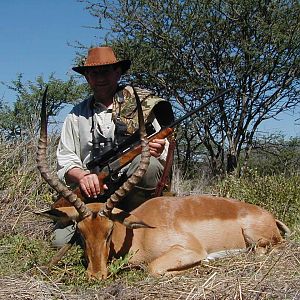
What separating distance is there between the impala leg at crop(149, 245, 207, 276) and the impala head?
31 centimetres

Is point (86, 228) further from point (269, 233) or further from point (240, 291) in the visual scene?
point (269, 233)

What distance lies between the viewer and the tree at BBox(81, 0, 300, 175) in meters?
10.8

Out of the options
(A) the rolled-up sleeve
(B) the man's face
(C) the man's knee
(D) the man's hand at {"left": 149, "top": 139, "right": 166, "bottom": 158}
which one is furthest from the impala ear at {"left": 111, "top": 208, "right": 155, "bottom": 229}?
(B) the man's face

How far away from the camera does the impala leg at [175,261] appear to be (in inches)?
168

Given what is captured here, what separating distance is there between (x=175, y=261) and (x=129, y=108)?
1.73 meters

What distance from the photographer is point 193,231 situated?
486 cm

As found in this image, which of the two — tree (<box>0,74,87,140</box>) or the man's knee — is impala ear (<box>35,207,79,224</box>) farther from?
tree (<box>0,74,87,140</box>)

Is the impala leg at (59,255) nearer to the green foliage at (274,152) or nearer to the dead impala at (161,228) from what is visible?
the dead impala at (161,228)

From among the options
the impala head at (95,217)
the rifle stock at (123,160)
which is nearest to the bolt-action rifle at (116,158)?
the rifle stock at (123,160)

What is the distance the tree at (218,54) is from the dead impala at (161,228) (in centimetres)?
627

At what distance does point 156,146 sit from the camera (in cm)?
513

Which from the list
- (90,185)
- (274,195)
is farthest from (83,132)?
(274,195)

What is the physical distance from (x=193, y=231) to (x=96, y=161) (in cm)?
110

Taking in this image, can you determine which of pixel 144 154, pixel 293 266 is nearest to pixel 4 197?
pixel 144 154
